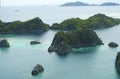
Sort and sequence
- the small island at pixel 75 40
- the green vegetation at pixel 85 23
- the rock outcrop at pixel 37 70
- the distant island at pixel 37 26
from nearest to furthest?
the rock outcrop at pixel 37 70, the small island at pixel 75 40, the distant island at pixel 37 26, the green vegetation at pixel 85 23

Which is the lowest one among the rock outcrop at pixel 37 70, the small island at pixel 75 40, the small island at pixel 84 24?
the small island at pixel 84 24

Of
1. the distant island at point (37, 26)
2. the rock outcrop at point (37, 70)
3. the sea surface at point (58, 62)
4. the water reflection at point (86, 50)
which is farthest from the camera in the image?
the distant island at point (37, 26)

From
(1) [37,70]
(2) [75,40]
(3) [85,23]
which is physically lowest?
(3) [85,23]

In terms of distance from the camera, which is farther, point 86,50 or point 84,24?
point 84,24

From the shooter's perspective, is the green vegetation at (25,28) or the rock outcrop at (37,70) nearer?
the rock outcrop at (37,70)

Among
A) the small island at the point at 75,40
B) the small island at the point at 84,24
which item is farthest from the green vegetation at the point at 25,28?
the small island at the point at 75,40

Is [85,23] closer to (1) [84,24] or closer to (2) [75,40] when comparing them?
(1) [84,24]

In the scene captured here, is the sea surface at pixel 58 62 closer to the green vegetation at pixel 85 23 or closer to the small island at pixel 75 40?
the small island at pixel 75 40

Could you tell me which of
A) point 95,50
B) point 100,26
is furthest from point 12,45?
point 100,26

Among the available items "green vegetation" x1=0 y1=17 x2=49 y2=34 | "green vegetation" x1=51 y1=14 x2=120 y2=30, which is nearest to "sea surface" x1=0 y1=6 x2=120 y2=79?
"green vegetation" x1=0 y1=17 x2=49 y2=34

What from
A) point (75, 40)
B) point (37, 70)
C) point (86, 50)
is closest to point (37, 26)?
point (75, 40)

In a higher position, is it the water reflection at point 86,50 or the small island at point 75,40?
the small island at point 75,40

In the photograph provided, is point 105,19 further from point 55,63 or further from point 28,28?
point 55,63
